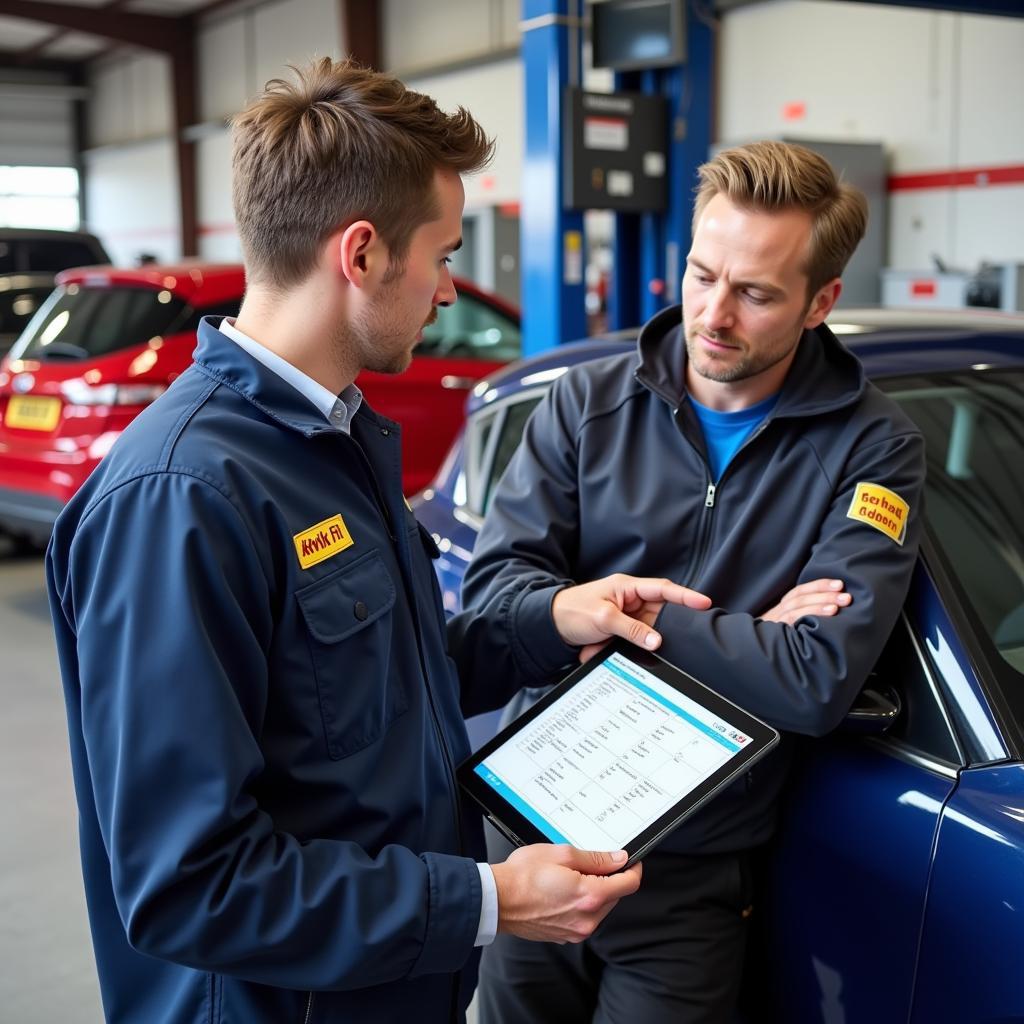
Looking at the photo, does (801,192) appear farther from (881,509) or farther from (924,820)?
(924,820)

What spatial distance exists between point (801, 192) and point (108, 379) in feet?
13.0

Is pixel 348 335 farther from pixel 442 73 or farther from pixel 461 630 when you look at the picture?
pixel 442 73

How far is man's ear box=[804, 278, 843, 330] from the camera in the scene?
1.82 metres

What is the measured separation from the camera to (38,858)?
3.28m

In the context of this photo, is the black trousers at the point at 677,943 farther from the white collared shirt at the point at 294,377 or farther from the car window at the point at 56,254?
the car window at the point at 56,254

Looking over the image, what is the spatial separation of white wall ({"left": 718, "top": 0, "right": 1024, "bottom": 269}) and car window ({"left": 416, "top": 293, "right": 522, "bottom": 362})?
3514 mm

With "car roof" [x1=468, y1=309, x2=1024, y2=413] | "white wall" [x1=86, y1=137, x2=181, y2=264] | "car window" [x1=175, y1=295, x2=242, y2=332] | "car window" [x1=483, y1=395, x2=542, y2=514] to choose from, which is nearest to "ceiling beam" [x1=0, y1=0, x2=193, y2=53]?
"white wall" [x1=86, y1=137, x2=181, y2=264]

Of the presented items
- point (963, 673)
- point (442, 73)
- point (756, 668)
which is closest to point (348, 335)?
point (756, 668)

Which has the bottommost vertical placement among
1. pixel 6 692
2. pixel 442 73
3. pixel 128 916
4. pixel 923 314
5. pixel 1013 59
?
pixel 6 692

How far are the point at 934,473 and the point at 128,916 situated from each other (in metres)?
1.49

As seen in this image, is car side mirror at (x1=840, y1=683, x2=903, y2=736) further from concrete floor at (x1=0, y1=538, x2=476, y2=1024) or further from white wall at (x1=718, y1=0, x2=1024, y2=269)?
white wall at (x1=718, y1=0, x2=1024, y2=269)

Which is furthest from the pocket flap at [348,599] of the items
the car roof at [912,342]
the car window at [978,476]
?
the car roof at [912,342]

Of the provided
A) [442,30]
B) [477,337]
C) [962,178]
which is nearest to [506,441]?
[477,337]

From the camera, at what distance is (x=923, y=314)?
2.46 m
